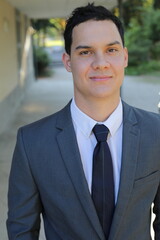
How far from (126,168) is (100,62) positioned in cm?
39

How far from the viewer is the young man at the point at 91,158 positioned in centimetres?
126

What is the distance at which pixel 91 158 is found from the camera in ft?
4.31

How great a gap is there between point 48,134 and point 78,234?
1.29 ft

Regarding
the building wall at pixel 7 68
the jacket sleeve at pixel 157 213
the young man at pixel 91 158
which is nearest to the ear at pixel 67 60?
the young man at pixel 91 158

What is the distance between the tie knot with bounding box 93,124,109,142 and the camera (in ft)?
4.24

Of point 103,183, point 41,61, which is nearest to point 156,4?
point 41,61

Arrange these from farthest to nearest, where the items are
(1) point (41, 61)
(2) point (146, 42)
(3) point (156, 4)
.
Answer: (3) point (156, 4)
(2) point (146, 42)
(1) point (41, 61)

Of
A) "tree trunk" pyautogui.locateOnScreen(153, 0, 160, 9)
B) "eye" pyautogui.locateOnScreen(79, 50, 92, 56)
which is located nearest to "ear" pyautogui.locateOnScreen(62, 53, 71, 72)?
"eye" pyautogui.locateOnScreen(79, 50, 92, 56)

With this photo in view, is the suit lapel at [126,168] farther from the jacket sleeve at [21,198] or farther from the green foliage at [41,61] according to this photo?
the green foliage at [41,61]

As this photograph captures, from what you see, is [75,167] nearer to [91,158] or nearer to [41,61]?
[91,158]

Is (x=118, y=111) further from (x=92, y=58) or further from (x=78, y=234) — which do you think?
(x=78, y=234)

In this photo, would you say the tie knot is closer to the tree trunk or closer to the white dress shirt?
the white dress shirt

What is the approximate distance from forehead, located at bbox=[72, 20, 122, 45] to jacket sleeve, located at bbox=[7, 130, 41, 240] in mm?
434

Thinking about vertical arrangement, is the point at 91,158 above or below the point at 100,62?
below
